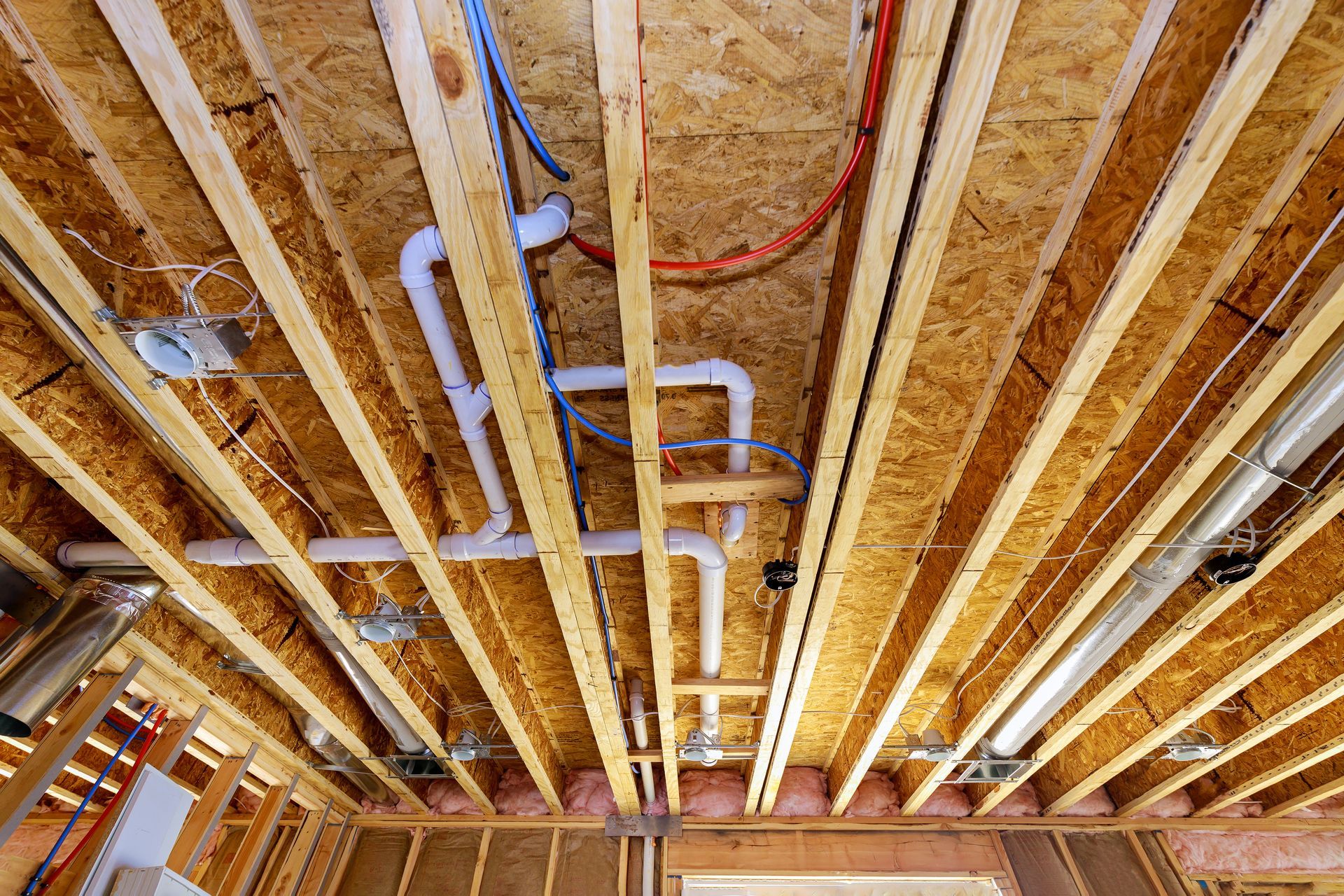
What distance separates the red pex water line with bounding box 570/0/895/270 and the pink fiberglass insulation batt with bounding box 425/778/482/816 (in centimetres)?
423

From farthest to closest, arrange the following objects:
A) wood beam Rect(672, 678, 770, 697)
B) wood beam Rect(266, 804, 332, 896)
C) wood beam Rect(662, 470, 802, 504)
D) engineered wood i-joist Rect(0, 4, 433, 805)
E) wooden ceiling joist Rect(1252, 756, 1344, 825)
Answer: wood beam Rect(266, 804, 332, 896), wooden ceiling joist Rect(1252, 756, 1344, 825), wood beam Rect(672, 678, 770, 697), wood beam Rect(662, 470, 802, 504), engineered wood i-joist Rect(0, 4, 433, 805)

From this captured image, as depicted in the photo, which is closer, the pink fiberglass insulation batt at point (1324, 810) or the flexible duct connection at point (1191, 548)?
the flexible duct connection at point (1191, 548)

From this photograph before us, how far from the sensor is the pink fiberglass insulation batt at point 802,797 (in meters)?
4.61

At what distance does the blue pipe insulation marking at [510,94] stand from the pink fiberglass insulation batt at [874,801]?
14.2 feet

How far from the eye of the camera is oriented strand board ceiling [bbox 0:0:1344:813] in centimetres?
156

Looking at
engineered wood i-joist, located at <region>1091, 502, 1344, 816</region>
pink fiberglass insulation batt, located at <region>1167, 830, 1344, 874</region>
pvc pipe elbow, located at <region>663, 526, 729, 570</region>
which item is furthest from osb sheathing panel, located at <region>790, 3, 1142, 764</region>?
pink fiberglass insulation batt, located at <region>1167, 830, 1344, 874</region>

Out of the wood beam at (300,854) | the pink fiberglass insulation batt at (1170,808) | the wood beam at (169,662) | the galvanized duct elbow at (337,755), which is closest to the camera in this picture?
the wood beam at (169,662)

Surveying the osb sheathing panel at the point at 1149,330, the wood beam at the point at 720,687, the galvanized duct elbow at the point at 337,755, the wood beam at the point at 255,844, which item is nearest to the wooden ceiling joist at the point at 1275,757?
the osb sheathing panel at the point at 1149,330

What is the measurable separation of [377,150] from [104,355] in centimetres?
89

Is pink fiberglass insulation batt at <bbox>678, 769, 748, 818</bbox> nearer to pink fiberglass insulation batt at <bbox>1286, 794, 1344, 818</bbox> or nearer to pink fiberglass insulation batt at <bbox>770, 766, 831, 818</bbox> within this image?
pink fiberglass insulation batt at <bbox>770, 766, 831, 818</bbox>

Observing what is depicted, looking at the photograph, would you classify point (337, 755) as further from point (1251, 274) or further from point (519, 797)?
point (1251, 274)

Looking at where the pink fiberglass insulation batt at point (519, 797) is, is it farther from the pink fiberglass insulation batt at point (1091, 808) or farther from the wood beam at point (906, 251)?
the pink fiberglass insulation batt at point (1091, 808)

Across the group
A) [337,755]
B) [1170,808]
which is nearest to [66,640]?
[337,755]

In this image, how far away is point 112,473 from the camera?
82.8 inches
